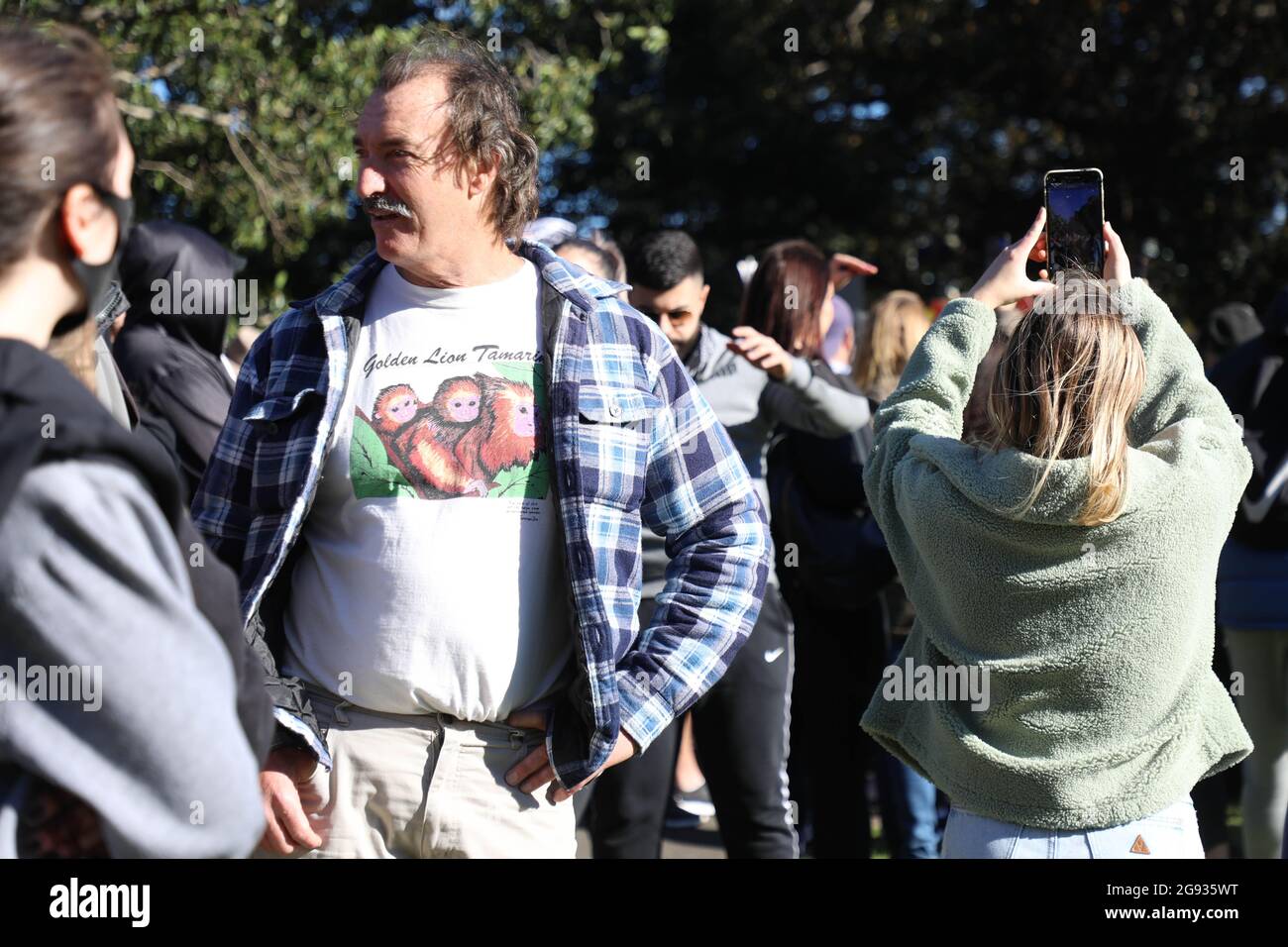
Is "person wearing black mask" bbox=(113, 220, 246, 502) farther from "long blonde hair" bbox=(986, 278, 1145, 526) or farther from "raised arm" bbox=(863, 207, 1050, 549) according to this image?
"long blonde hair" bbox=(986, 278, 1145, 526)

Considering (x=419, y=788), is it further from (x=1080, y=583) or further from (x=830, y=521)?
(x=830, y=521)

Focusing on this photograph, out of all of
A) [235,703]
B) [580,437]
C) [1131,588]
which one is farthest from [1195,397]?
[235,703]

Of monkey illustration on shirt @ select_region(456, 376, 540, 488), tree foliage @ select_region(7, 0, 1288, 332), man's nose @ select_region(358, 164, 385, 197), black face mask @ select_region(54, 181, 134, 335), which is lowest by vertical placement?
monkey illustration on shirt @ select_region(456, 376, 540, 488)

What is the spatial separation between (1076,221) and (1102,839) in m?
1.18

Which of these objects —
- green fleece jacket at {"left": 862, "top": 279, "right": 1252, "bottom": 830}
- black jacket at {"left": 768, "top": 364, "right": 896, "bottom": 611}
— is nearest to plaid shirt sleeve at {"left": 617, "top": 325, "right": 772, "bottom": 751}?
green fleece jacket at {"left": 862, "top": 279, "right": 1252, "bottom": 830}

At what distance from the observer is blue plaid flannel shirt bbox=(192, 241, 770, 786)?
2484 mm

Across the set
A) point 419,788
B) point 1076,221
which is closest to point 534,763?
point 419,788

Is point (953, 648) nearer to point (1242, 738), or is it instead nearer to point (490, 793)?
point (1242, 738)

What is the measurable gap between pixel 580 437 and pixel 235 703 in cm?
102

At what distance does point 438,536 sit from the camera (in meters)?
2.46

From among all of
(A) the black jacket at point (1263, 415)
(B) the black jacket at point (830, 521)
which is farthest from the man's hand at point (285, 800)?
(A) the black jacket at point (1263, 415)

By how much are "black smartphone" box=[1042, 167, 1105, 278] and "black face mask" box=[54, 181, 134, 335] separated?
1.84 m

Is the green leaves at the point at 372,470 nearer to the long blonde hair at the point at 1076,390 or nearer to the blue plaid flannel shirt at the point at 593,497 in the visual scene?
the blue plaid flannel shirt at the point at 593,497

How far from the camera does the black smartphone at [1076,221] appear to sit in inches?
111
